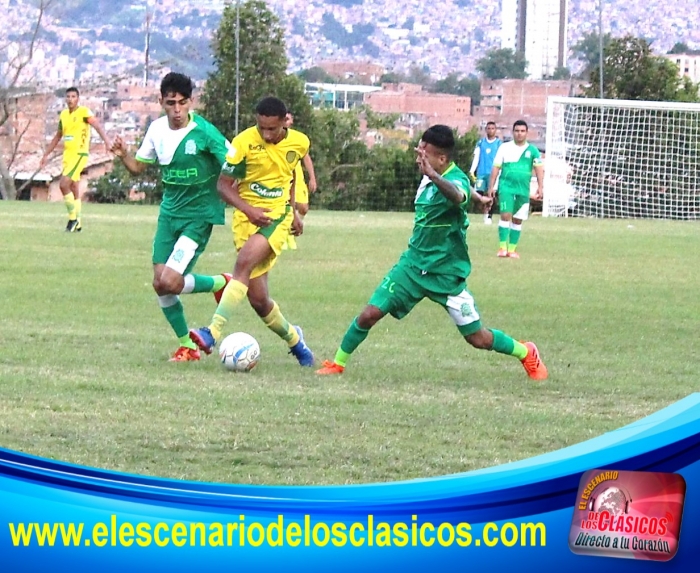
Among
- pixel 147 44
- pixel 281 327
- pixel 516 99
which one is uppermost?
pixel 147 44

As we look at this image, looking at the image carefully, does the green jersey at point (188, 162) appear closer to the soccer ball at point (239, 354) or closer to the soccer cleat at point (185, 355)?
the soccer cleat at point (185, 355)

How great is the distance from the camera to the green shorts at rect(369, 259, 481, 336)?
735 cm

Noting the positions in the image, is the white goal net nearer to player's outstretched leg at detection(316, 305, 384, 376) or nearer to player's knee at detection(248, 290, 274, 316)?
player's knee at detection(248, 290, 274, 316)

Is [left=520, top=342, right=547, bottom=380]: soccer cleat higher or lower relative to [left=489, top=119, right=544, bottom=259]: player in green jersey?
lower

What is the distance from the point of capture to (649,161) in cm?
2911

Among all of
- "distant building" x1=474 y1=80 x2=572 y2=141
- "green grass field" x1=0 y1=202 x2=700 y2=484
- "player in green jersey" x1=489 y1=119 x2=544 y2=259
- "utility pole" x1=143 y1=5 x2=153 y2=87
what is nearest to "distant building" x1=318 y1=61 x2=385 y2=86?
"utility pole" x1=143 y1=5 x2=153 y2=87

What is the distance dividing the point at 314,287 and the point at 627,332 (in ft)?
12.0

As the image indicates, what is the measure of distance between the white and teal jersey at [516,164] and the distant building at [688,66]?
69.2 feet

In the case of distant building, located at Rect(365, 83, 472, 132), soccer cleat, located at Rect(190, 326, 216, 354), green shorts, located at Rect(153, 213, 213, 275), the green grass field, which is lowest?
the green grass field

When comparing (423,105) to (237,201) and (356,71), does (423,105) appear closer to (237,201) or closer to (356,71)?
(356,71)

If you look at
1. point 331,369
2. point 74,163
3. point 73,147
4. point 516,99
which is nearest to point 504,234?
point 74,163

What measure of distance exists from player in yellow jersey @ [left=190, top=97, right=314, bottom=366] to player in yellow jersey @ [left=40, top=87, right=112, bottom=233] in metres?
11.0

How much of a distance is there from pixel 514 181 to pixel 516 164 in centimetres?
23

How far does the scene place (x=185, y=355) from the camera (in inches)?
314
